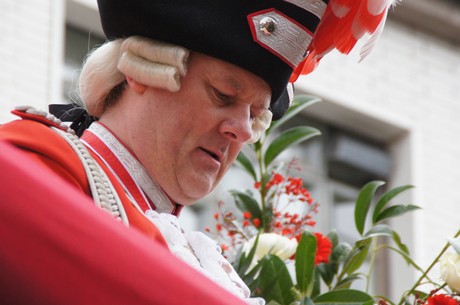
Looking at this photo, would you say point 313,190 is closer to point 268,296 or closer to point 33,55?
point 33,55

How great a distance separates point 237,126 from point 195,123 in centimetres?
5

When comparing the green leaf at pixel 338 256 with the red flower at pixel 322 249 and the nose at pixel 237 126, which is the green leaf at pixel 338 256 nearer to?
the red flower at pixel 322 249

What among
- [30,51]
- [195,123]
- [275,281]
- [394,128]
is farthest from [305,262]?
[394,128]

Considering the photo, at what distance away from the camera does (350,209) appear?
6.70 m

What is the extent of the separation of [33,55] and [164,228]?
150 inches

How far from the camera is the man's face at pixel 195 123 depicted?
1819 mm

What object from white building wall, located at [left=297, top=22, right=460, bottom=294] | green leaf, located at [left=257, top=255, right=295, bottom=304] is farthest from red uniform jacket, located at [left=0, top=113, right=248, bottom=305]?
white building wall, located at [left=297, top=22, right=460, bottom=294]

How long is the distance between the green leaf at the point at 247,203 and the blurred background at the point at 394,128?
3358 mm

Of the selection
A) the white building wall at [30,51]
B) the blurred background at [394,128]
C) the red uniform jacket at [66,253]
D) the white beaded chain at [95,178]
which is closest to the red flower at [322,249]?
the white beaded chain at [95,178]

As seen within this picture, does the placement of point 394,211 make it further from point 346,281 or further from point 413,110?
point 413,110

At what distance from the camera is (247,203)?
8.14 feet

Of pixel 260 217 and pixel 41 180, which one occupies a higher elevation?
pixel 41 180

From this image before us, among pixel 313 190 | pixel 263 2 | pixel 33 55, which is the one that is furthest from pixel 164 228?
pixel 313 190

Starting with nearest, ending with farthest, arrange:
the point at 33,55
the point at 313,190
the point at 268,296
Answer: the point at 268,296 → the point at 33,55 → the point at 313,190
